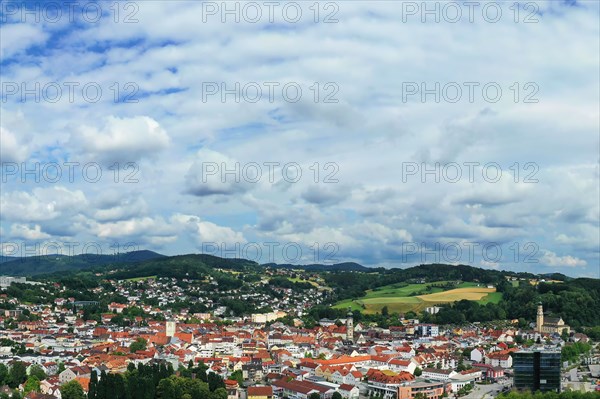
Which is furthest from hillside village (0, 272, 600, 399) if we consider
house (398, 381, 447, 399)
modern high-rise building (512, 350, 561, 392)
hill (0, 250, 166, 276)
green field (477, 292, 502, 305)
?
hill (0, 250, 166, 276)

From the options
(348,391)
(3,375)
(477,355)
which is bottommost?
(477,355)

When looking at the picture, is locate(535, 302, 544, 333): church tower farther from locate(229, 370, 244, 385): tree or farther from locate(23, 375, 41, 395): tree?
locate(23, 375, 41, 395): tree

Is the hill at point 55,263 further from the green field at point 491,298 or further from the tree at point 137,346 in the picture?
the tree at point 137,346

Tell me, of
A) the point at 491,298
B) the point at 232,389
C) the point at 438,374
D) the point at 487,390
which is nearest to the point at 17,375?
the point at 232,389

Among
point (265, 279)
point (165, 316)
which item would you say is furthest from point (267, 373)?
point (265, 279)

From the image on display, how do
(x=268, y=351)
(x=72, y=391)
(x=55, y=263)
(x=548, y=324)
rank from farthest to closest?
(x=55, y=263) < (x=548, y=324) < (x=268, y=351) < (x=72, y=391)

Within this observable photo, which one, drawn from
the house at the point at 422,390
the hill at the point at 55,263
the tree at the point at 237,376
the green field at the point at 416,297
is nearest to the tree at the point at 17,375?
the tree at the point at 237,376

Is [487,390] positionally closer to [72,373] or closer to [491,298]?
[72,373]

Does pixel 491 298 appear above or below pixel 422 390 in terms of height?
above
